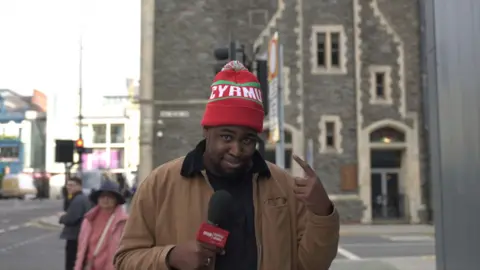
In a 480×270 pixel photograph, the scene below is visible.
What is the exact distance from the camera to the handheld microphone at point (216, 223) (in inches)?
72.0

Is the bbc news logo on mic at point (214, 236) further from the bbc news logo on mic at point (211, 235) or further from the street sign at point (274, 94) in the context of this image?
the street sign at point (274, 94)

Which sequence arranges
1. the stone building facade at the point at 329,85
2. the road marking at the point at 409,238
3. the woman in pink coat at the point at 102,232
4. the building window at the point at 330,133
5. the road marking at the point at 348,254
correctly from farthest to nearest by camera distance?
the building window at the point at 330,133 → the stone building facade at the point at 329,85 → the road marking at the point at 409,238 → the road marking at the point at 348,254 → the woman in pink coat at the point at 102,232

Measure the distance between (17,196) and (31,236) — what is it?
3990 centimetres

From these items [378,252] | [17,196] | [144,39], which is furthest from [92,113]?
[378,252]

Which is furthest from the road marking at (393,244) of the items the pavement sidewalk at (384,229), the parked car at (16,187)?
the parked car at (16,187)

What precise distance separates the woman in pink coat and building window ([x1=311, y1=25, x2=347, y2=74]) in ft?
60.5

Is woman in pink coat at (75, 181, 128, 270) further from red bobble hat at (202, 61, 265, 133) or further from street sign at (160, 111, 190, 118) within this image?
street sign at (160, 111, 190, 118)

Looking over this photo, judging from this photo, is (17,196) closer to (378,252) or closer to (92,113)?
(92,113)

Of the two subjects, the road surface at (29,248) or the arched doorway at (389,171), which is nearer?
the road surface at (29,248)

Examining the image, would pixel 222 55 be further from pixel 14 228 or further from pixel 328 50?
pixel 14 228

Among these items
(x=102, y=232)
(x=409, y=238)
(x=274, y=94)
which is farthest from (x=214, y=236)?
(x=409, y=238)

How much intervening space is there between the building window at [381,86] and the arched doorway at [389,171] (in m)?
0.95

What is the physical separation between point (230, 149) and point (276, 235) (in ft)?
1.25

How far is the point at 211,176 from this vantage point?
2201 millimetres
